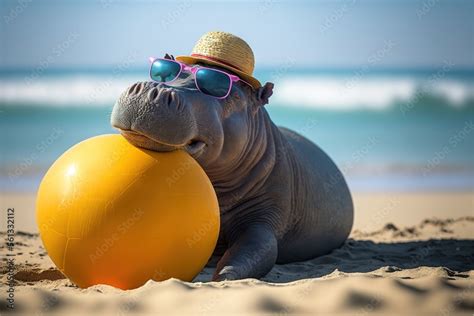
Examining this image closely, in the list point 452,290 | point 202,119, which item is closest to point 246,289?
point 452,290

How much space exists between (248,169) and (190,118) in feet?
4.16

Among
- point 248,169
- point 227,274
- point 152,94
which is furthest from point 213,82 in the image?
point 227,274

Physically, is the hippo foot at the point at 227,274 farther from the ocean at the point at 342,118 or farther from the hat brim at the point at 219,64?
the ocean at the point at 342,118

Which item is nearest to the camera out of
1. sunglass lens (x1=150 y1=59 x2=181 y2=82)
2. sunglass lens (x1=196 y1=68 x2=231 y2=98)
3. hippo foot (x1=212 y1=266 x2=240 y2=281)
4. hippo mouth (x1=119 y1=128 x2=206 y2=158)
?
hippo mouth (x1=119 y1=128 x2=206 y2=158)

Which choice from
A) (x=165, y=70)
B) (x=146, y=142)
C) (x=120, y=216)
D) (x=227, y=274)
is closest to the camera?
(x=120, y=216)

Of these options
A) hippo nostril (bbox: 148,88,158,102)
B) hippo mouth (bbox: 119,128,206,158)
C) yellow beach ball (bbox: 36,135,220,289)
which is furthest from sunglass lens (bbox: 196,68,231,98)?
yellow beach ball (bbox: 36,135,220,289)

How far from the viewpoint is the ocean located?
13570 mm

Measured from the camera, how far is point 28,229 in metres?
8.46

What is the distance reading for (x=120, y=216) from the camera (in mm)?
4480

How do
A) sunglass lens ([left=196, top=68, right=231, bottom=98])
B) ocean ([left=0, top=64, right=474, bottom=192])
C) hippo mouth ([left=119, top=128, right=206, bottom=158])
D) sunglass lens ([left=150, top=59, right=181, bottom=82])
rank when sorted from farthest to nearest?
ocean ([left=0, top=64, right=474, bottom=192]) < sunglass lens ([left=150, top=59, right=181, bottom=82]) < sunglass lens ([left=196, top=68, right=231, bottom=98]) < hippo mouth ([left=119, top=128, right=206, bottom=158])

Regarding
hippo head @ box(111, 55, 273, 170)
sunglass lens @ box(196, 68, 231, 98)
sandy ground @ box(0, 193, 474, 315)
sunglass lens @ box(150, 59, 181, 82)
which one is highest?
sunglass lens @ box(150, 59, 181, 82)

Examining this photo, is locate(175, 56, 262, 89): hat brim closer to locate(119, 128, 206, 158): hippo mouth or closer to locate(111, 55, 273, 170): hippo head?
locate(111, 55, 273, 170): hippo head

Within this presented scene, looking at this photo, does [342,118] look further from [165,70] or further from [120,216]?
[120,216]

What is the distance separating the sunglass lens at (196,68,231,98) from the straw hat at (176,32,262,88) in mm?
198
